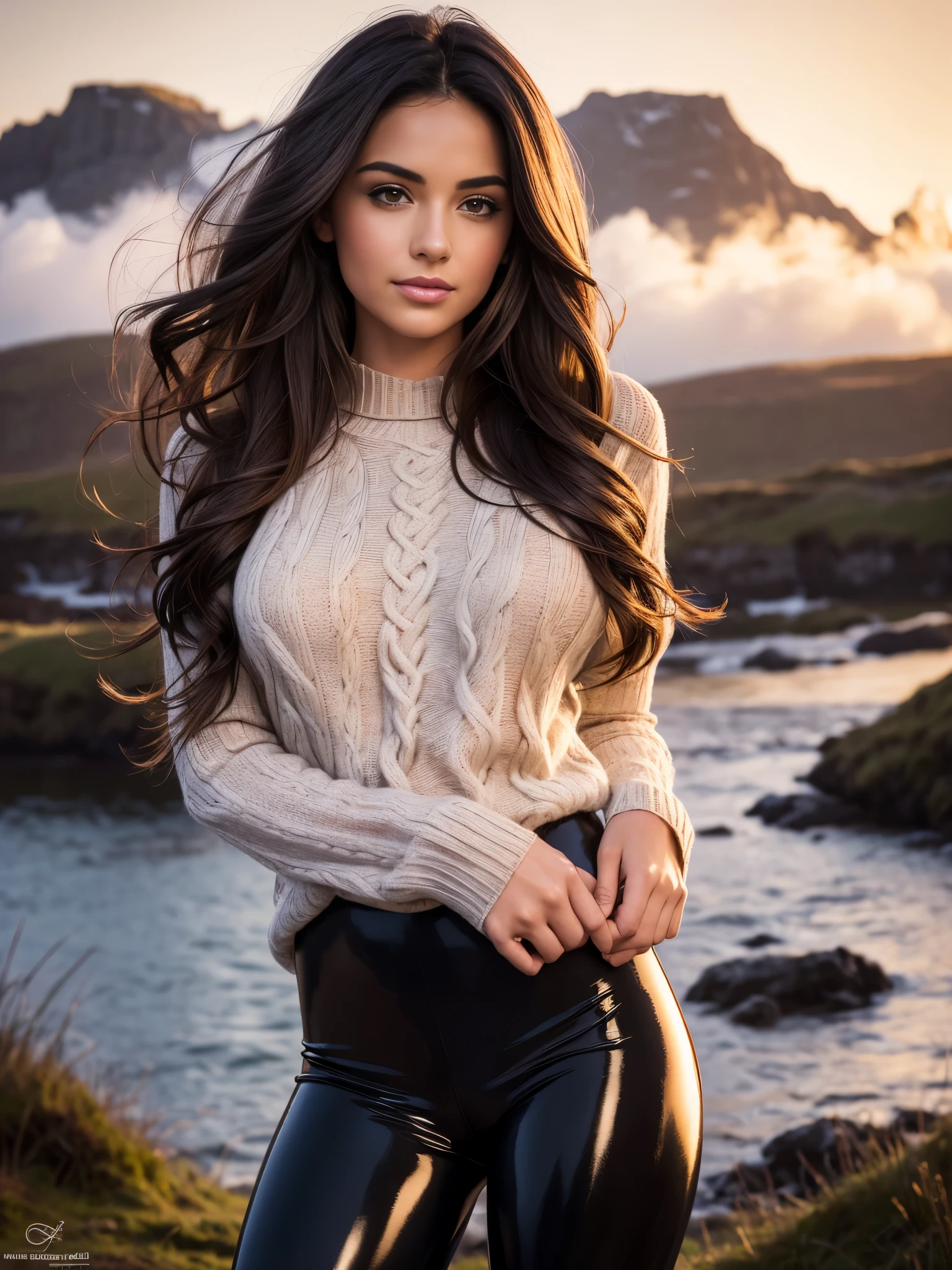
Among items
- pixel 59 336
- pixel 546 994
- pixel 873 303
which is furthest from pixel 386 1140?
pixel 873 303

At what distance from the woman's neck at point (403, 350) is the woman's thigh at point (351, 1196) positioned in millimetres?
746

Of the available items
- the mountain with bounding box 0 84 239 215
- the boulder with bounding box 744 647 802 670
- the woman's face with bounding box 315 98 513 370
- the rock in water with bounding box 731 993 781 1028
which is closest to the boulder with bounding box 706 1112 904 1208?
the rock in water with bounding box 731 993 781 1028

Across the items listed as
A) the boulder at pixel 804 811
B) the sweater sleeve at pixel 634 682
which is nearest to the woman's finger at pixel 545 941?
the sweater sleeve at pixel 634 682

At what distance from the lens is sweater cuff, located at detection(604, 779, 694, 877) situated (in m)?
1.16

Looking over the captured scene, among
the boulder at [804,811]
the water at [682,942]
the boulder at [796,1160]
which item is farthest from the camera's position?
the boulder at [804,811]

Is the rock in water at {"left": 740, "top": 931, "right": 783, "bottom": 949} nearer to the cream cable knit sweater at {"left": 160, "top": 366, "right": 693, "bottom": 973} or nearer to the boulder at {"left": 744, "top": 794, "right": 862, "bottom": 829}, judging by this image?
the boulder at {"left": 744, "top": 794, "right": 862, "bottom": 829}

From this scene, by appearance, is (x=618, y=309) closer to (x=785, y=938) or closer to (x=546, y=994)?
(x=785, y=938)

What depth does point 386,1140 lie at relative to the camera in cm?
102

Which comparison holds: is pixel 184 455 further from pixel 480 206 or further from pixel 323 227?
pixel 480 206

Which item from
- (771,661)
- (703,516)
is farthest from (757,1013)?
(703,516)

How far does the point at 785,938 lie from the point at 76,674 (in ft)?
7.17

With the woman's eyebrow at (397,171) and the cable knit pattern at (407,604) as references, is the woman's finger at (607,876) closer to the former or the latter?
the cable knit pattern at (407,604)

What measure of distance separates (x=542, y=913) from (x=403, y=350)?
0.64m

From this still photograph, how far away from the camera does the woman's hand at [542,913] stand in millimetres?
1007
